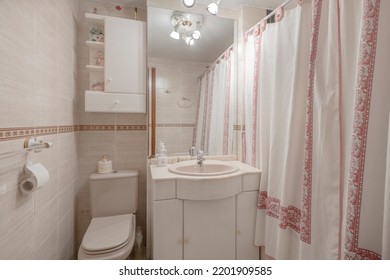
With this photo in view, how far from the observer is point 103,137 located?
→ 175 centimetres

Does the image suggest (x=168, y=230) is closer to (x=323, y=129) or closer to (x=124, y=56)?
(x=323, y=129)

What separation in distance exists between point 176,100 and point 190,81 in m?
0.21

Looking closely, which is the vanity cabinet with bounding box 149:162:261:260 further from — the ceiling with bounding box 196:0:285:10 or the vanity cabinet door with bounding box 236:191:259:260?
the ceiling with bounding box 196:0:285:10

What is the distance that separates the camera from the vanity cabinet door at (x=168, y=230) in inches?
48.2

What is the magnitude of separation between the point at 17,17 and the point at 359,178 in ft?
5.37

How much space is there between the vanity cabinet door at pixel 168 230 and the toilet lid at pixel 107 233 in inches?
9.0

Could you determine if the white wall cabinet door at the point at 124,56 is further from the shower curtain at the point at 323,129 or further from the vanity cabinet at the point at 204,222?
the shower curtain at the point at 323,129

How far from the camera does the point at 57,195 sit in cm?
131

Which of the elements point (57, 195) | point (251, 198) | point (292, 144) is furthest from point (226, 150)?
point (57, 195)

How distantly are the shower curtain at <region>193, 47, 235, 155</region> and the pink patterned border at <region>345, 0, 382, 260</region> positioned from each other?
1103 millimetres

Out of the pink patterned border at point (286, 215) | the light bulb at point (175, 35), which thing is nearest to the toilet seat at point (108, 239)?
the pink patterned border at point (286, 215)

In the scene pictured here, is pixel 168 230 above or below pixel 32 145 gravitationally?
below

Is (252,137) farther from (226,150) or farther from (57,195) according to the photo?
(57,195)

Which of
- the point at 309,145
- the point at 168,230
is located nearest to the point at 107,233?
the point at 168,230
